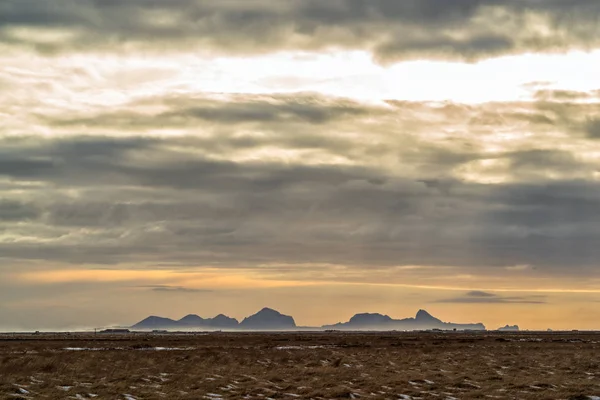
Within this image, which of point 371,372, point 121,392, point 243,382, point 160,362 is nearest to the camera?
point 121,392

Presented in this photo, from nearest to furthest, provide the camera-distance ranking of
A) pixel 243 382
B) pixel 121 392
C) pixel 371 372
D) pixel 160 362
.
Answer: pixel 121 392 → pixel 243 382 → pixel 371 372 → pixel 160 362

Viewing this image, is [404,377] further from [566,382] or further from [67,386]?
[67,386]

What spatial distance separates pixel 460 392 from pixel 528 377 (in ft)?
30.8

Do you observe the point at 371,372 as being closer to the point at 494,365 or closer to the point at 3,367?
the point at 494,365

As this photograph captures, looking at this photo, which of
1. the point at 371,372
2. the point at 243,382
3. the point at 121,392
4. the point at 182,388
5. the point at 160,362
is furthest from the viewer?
the point at 160,362

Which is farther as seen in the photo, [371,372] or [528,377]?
[371,372]

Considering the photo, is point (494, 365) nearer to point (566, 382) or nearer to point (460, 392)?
point (566, 382)


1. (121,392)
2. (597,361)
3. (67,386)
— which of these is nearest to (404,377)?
(121,392)

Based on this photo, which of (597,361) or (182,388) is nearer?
(182,388)

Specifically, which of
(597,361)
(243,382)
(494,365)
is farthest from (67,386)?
(597,361)

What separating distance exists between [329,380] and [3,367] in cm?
2400

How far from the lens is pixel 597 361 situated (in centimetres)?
5562

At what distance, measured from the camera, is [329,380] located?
40.5 meters

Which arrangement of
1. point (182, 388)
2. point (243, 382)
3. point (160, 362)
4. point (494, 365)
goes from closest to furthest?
point (182, 388) < point (243, 382) < point (494, 365) < point (160, 362)
